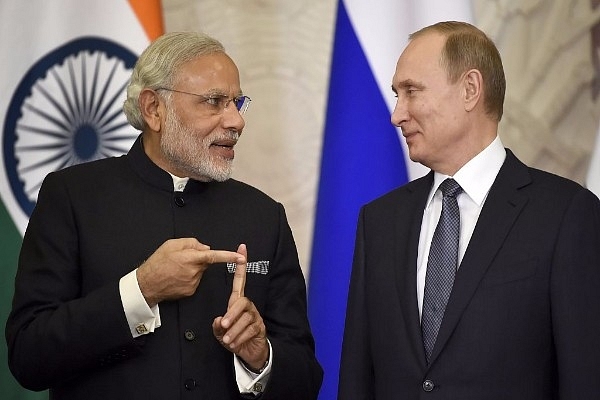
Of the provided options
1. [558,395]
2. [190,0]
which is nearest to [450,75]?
[558,395]

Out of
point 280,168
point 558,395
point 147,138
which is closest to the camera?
point 558,395

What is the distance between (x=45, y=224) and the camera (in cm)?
300

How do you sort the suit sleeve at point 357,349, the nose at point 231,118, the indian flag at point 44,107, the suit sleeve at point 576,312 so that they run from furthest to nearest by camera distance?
the indian flag at point 44,107 < the nose at point 231,118 < the suit sleeve at point 357,349 < the suit sleeve at point 576,312

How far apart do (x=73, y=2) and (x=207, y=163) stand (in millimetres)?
1328

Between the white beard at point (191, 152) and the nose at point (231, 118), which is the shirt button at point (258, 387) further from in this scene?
the nose at point (231, 118)

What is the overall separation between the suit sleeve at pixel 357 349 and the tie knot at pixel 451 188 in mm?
294

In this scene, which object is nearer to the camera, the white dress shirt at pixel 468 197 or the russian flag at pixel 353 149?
the white dress shirt at pixel 468 197

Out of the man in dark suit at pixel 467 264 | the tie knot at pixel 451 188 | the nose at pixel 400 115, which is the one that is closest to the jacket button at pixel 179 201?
the man in dark suit at pixel 467 264

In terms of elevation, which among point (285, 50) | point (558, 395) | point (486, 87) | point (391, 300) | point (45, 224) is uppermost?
point (285, 50)

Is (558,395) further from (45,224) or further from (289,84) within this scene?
(289,84)

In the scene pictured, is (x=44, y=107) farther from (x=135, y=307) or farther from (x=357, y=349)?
(x=357, y=349)

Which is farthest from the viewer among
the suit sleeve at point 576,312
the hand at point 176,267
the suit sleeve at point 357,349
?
the suit sleeve at point 357,349

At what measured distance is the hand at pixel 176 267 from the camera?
2.77 metres

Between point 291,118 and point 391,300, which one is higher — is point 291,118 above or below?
above
